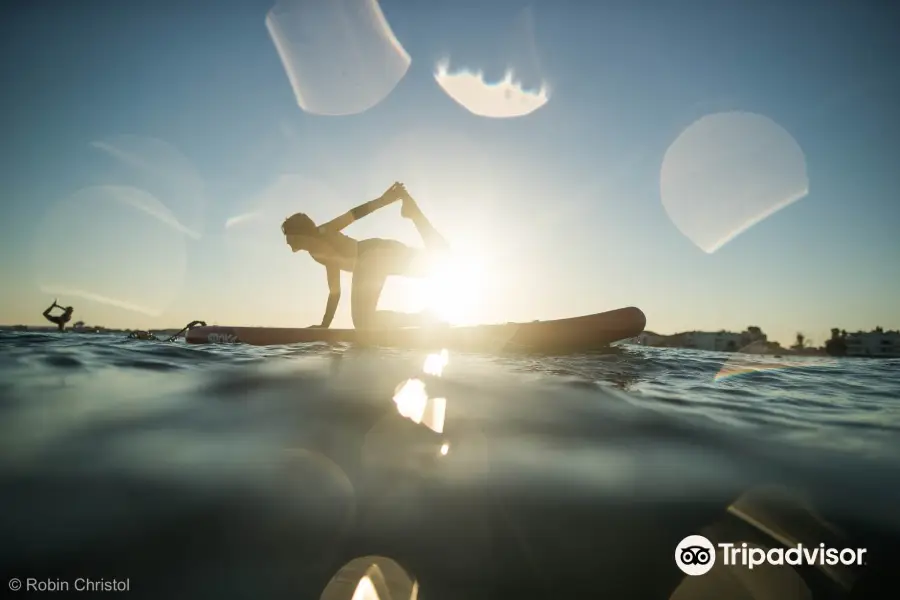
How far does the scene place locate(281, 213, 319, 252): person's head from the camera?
973 centimetres

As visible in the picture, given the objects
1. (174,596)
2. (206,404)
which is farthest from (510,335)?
(174,596)

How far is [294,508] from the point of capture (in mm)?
1625

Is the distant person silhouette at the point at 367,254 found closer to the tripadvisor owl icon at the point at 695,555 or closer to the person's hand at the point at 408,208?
the person's hand at the point at 408,208

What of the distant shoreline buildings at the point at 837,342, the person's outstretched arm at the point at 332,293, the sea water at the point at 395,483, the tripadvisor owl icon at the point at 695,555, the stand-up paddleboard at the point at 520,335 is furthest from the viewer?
the distant shoreline buildings at the point at 837,342

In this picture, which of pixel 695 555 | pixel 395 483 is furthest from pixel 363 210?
pixel 695 555

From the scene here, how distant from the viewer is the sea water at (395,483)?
4.24ft

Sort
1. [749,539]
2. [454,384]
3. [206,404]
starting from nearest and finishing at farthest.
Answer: [749,539]
[206,404]
[454,384]

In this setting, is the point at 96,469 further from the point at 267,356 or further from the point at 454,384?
the point at 267,356

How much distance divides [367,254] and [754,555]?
364 inches

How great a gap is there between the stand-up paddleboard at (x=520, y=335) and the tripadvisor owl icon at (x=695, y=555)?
712 centimetres

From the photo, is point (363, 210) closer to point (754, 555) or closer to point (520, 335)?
point (520, 335)

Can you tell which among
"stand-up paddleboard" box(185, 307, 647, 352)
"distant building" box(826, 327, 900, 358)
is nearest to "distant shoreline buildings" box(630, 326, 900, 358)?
"distant building" box(826, 327, 900, 358)

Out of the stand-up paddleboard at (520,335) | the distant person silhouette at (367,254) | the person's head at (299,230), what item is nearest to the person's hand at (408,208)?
the distant person silhouette at (367,254)

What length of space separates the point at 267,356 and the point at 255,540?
5.07 meters
